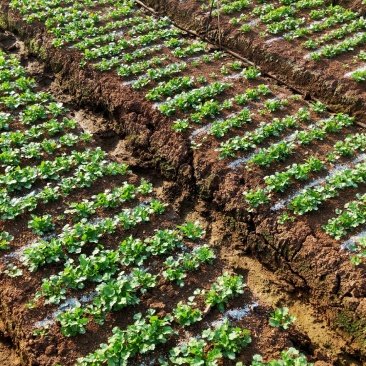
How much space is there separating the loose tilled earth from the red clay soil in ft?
0.10

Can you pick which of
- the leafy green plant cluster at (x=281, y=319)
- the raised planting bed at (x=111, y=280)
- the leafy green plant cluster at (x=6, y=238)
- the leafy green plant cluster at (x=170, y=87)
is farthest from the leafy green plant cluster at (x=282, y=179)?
the leafy green plant cluster at (x=6, y=238)

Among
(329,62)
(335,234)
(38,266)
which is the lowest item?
(38,266)

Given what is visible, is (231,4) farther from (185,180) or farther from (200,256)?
(200,256)

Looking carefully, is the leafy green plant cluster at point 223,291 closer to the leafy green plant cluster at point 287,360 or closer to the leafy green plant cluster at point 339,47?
the leafy green plant cluster at point 287,360

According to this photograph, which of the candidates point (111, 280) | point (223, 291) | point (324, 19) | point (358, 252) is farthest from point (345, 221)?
point (324, 19)

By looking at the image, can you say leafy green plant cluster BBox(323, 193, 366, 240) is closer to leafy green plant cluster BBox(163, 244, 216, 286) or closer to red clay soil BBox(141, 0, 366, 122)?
leafy green plant cluster BBox(163, 244, 216, 286)

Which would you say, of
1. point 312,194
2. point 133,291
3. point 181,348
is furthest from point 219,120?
point 181,348

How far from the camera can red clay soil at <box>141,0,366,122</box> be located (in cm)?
985

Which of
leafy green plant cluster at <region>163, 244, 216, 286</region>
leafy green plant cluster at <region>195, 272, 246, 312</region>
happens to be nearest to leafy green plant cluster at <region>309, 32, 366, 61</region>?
leafy green plant cluster at <region>163, 244, 216, 286</region>

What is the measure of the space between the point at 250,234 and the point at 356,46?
20.5ft

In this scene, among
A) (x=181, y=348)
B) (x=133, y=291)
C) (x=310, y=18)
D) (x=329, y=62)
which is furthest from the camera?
(x=310, y=18)

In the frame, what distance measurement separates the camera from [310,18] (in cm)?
1234

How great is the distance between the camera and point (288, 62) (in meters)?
10.8

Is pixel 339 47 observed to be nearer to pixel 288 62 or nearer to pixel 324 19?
pixel 288 62
